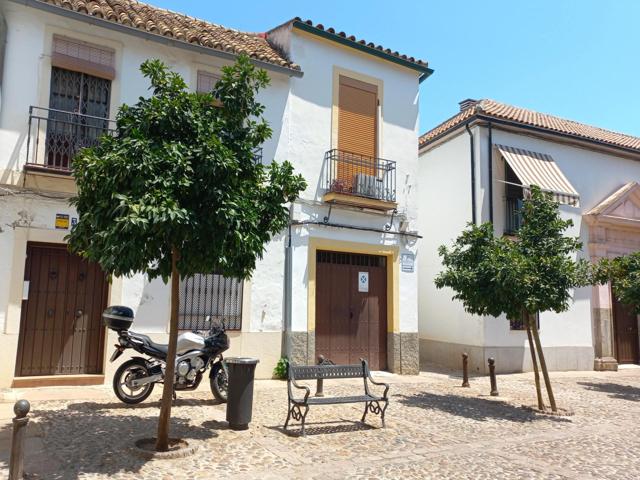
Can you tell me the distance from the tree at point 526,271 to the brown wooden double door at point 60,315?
5953mm

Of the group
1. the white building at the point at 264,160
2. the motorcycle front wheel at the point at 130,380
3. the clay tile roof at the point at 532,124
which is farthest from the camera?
the clay tile roof at the point at 532,124

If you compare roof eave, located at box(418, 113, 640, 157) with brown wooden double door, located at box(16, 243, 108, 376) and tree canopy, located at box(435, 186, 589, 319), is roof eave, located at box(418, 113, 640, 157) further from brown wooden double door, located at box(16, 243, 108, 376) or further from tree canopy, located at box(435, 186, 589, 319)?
brown wooden double door, located at box(16, 243, 108, 376)

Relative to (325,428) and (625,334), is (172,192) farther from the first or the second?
(625,334)

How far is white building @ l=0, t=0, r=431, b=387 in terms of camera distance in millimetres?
8727

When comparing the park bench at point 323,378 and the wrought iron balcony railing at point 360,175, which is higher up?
the wrought iron balcony railing at point 360,175

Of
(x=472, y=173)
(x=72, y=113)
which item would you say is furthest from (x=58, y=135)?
(x=472, y=173)

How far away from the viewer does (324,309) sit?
11.6 meters

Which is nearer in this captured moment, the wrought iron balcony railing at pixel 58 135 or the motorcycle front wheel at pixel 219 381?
the motorcycle front wheel at pixel 219 381

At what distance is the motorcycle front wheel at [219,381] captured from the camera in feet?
26.1

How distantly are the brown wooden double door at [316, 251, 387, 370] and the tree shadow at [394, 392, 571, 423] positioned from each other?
7.75 ft

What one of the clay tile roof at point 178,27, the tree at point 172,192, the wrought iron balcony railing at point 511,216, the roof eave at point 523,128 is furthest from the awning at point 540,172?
the tree at point 172,192

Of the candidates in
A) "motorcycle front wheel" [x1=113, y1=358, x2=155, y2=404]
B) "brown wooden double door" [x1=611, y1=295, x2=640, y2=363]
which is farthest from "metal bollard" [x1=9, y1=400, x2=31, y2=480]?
"brown wooden double door" [x1=611, y1=295, x2=640, y2=363]

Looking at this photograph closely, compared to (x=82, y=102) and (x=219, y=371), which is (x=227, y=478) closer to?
(x=219, y=371)

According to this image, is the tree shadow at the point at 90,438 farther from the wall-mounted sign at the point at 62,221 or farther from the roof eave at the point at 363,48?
the roof eave at the point at 363,48
